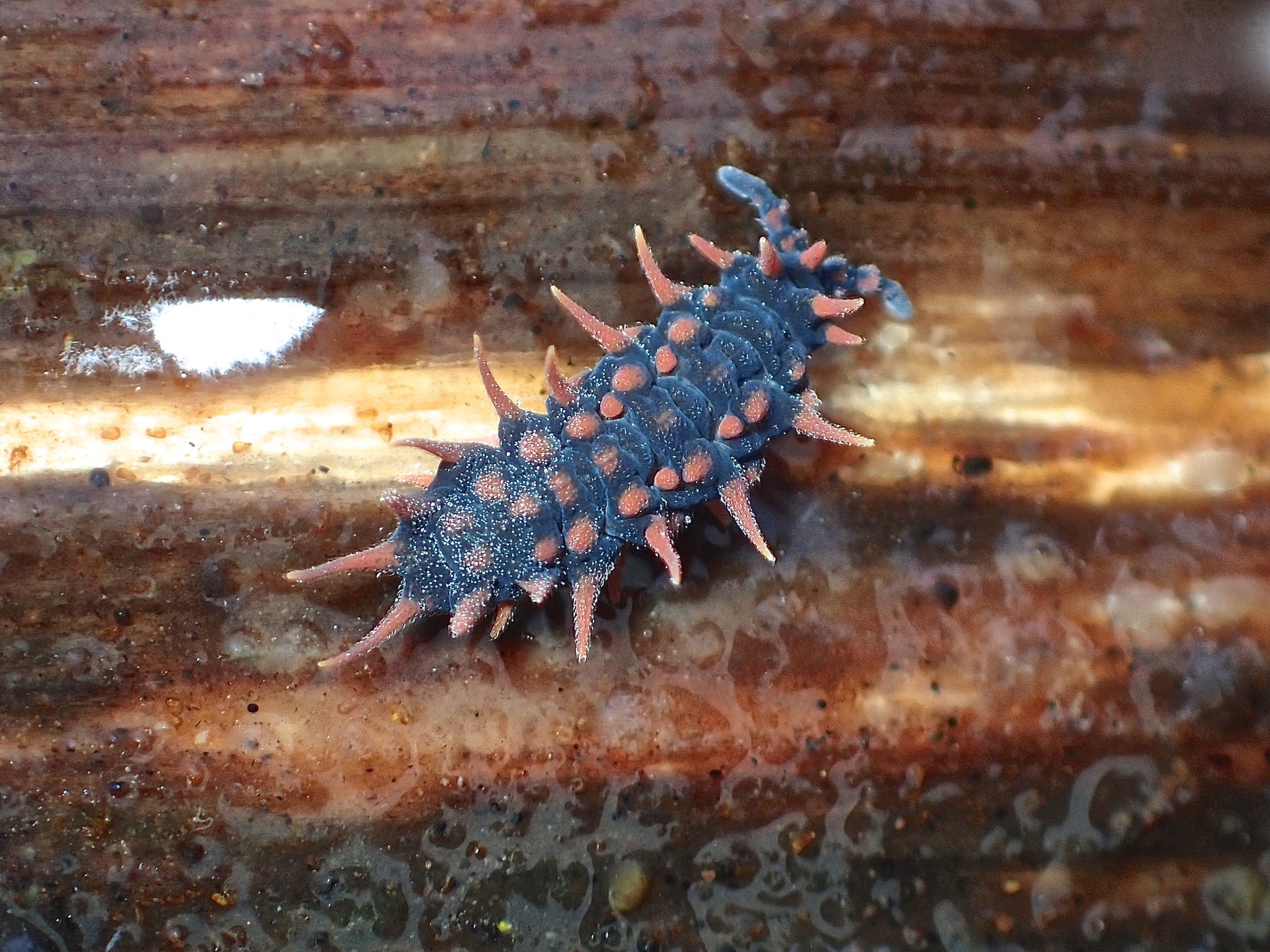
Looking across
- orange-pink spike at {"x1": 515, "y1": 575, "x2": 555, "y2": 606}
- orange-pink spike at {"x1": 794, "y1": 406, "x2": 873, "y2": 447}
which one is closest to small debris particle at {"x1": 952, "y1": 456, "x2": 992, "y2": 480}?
orange-pink spike at {"x1": 794, "y1": 406, "x2": 873, "y2": 447}

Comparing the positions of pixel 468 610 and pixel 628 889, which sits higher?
pixel 468 610

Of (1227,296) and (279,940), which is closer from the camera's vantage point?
(279,940)

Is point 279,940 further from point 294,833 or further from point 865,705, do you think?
point 865,705

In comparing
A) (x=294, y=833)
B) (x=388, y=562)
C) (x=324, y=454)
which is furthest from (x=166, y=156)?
(x=294, y=833)

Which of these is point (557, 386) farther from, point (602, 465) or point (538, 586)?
point (538, 586)

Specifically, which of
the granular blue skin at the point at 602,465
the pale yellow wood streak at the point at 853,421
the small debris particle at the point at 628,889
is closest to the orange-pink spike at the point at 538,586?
the granular blue skin at the point at 602,465

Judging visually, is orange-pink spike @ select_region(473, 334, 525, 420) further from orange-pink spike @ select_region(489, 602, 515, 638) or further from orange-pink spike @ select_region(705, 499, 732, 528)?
orange-pink spike @ select_region(705, 499, 732, 528)

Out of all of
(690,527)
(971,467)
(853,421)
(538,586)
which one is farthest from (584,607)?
(971,467)

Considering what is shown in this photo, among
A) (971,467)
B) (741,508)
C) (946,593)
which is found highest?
(741,508)
